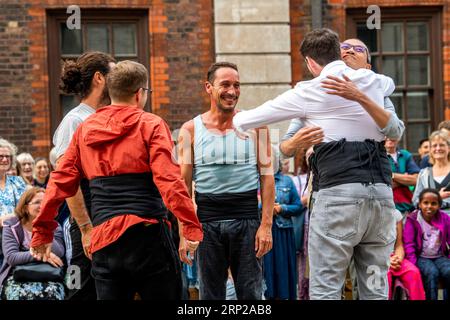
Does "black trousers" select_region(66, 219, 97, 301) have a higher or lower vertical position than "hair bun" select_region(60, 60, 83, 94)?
lower

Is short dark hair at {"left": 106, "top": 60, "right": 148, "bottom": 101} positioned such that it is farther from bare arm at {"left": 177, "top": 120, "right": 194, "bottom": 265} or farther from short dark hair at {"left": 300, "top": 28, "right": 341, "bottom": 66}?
bare arm at {"left": 177, "top": 120, "right": 194, "bottom": 265}

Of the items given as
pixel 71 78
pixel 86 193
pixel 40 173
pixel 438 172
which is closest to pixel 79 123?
pixel 71 78

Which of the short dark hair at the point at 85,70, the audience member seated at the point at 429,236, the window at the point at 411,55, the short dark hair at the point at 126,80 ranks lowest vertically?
the audience member seated at the point at 429,236

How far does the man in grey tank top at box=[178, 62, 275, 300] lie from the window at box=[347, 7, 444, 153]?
7.10 meters

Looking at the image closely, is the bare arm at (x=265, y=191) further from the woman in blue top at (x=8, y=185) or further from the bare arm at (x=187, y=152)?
the woman in blue top at (x=8, y=185)

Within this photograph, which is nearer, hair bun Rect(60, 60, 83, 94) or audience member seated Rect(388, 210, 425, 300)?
hair bun Rect(60, 60, 83, 94)

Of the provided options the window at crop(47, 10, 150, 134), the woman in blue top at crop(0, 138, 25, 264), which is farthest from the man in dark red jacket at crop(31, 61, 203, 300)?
the window at crop(47, 10, 150, 134)

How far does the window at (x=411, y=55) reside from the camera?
534 inches

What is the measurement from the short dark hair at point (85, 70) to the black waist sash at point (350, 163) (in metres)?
1.55

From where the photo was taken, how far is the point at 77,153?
5629mm

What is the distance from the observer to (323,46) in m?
5.87

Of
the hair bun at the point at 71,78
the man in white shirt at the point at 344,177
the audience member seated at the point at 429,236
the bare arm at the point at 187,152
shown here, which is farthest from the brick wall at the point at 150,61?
the man in white shirt at the point at 344,177

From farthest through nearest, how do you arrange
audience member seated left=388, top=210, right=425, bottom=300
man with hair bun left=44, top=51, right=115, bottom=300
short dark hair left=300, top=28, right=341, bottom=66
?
audience member seated left=388, top=210, right=425, bottom=300 → man with hair bun left=44, top=51, right=115, bottom=300 → short dark hair left=300, top=28, right=341, bottom=66

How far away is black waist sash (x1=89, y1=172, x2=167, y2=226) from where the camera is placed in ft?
17.8
